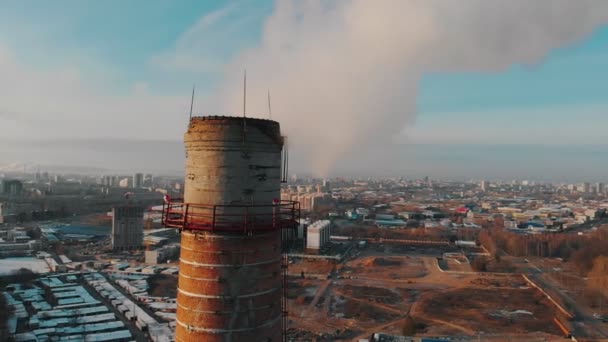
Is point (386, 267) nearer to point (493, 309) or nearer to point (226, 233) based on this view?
point (493, 309)

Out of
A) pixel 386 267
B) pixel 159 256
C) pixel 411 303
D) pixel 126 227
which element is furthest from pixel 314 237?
pixel 126 227

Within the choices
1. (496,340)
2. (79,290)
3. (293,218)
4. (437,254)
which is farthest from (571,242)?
(293,218)

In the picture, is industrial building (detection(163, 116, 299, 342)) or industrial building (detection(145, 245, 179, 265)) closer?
industrial building (detection(163, 116, 299, 342))

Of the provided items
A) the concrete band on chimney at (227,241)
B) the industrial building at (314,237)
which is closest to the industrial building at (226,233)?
the concrete band on chimney at (227,241)

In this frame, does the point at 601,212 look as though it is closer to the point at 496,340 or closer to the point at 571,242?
the point at 571,242

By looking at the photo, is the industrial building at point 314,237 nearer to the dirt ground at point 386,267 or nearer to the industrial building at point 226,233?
the dirt ground at point 386,267

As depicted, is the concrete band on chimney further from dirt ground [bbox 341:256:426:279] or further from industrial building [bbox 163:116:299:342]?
dirt ground [bbox 341:256:426:279]

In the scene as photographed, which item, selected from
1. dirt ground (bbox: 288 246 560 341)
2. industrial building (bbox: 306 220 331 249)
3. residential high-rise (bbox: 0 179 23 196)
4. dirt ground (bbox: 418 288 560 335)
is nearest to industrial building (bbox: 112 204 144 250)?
industrial building (bbox: 306 220 331 249)
